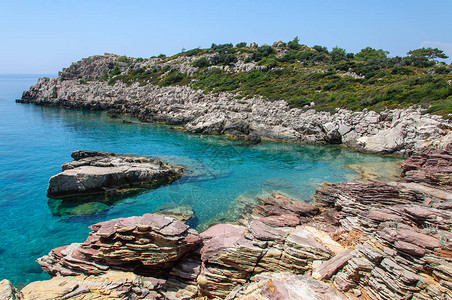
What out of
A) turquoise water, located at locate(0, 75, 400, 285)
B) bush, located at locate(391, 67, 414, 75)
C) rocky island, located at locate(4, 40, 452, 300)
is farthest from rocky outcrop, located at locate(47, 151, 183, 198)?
bush, located at locate(391, 67, 414, 75)

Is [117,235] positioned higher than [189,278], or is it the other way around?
[117,235]

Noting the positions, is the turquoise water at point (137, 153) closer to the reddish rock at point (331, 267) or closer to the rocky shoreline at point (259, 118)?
the rocky shoreline at point (259, 118)

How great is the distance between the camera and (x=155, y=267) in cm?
1160

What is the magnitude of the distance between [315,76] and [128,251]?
2402 inches

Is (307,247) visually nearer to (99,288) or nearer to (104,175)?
(99,288)

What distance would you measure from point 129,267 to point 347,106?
42993 mm

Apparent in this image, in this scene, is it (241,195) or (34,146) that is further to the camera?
(34,146)

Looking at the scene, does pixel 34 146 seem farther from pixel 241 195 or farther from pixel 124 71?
pixel 124 71

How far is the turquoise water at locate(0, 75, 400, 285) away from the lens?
16.2 m

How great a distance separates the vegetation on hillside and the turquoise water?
575 inches

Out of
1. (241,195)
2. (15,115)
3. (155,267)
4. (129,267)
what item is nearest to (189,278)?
(155,267)

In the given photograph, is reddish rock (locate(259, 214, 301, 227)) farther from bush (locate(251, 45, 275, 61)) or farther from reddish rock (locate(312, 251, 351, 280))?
bush (locate(251, 45, 275, 61))

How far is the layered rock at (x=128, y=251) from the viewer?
1116cm

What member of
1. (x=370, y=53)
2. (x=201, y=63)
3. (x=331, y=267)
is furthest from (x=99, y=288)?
(x=370, y=53)
